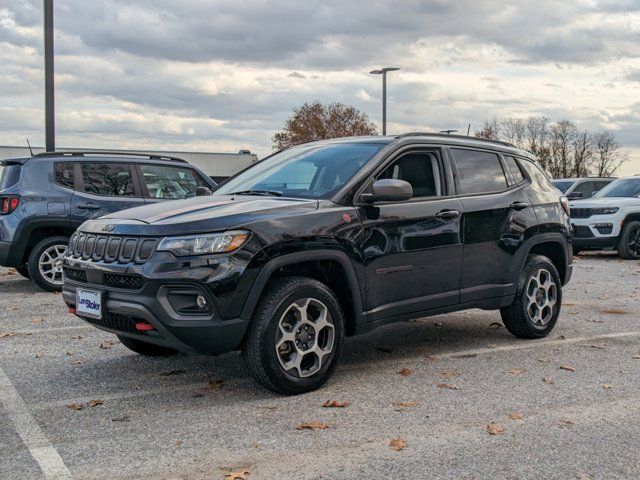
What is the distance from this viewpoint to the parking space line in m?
3.72

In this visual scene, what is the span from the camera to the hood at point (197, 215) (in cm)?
463

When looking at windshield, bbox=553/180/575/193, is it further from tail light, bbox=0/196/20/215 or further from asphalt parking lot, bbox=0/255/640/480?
tail light, bbox=0/196/20/215

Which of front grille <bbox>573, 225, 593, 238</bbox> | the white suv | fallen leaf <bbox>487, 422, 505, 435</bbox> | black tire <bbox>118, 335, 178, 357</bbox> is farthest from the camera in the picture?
front grille <bbox>573, 225, 593, 238</bbox>

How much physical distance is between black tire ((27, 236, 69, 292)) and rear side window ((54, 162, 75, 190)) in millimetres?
707

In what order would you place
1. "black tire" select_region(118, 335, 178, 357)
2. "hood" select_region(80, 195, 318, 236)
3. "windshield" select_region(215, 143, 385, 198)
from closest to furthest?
"hood" select_region(80, 195, 318, 236)
"windshield" select_region(215, 143, 385, 198)
"black tire" select_region(118, 335, 178, 357)

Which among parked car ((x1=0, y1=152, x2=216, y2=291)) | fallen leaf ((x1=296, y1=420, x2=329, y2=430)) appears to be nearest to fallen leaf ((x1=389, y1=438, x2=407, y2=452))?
→ fallen leaf ((x1=296, y1=420, x2=329, y2=430))

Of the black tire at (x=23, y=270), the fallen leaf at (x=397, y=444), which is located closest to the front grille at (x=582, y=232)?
the black tire at (x=23, y=270)

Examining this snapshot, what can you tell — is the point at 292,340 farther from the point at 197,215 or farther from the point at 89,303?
the point at 89,303

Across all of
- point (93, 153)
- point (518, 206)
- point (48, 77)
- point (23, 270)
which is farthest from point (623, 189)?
point (23, 270)

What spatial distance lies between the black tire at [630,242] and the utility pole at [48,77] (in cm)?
1111

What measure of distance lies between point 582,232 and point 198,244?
12151 mm

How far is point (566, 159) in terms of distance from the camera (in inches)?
2450

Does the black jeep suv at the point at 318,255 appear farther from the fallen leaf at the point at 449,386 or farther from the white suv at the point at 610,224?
the white suv at the point at 610,224

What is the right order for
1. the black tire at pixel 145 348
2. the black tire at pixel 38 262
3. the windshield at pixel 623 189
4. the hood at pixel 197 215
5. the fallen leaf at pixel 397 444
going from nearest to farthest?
1. the fallen leaf at pixel 397 444
2. the hood at pixel 197 215
3. the black tire at pixel 145 348
4. the black tire at pixel 38 262
5. the windshield at pixel 623 189
